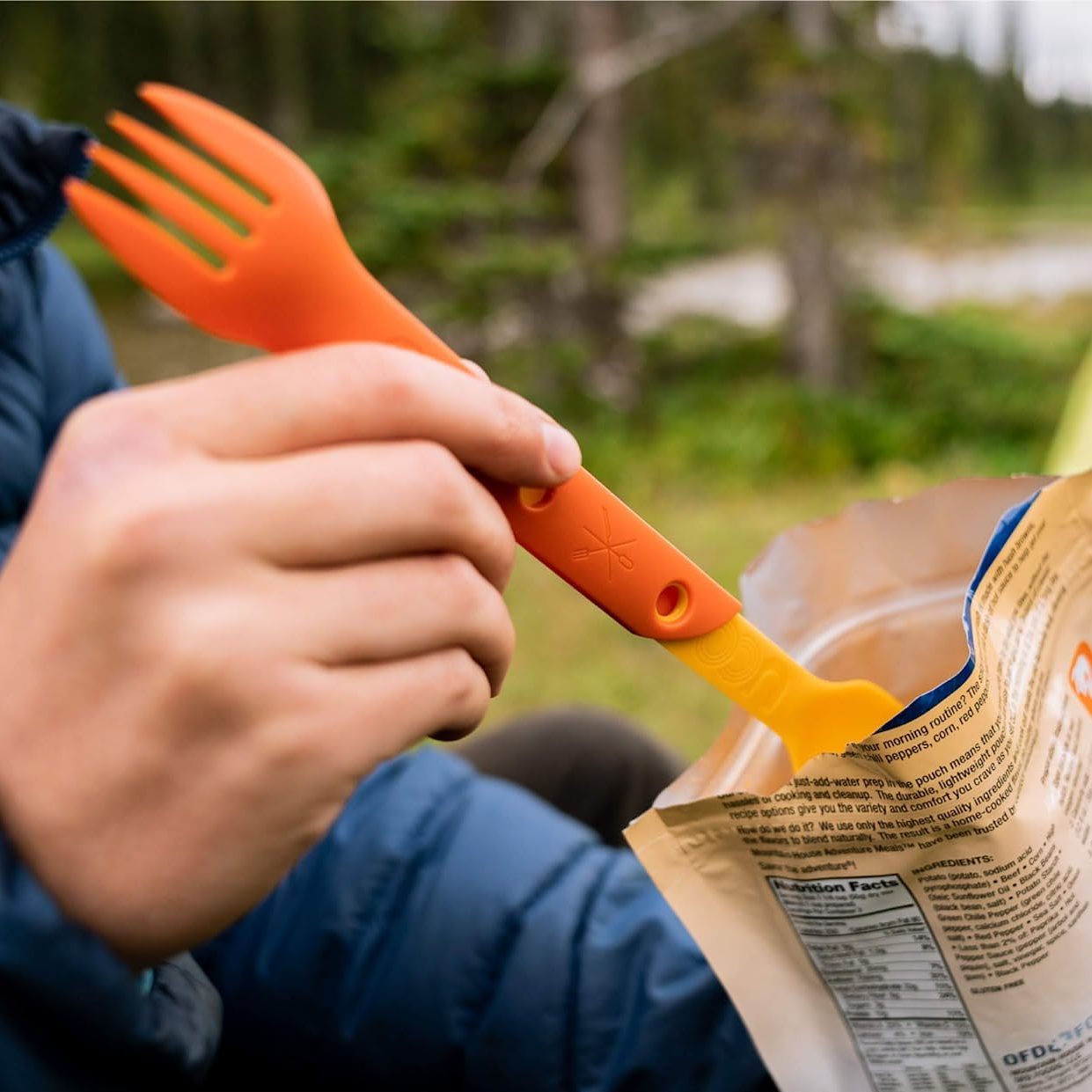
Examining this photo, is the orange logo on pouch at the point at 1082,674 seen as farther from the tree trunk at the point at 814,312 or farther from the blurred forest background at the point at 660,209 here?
the tree trunk at the point at 814,312

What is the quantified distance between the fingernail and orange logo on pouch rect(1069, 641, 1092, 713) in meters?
0.24

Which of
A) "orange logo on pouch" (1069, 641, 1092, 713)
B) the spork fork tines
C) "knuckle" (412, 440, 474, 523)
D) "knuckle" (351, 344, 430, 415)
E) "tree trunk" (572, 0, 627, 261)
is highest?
"tree trunk" (572, 0, 627, 261)

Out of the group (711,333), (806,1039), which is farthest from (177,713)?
(711,333)

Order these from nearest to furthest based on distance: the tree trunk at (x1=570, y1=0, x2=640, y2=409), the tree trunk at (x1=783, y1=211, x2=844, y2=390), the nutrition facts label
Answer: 1. the nutrition facts label
2. the tree trunk at (x1=570, y1=0, x2=640, y2=409)
3. the tree trunk at (x1=783, y1=211, x2=844, y2=390)

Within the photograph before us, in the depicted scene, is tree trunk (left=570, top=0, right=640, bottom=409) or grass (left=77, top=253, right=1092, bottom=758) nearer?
grass (left=77, top=253, right=1092, bottom=758)

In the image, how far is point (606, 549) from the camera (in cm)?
38

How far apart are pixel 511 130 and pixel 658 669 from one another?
313 centimetres

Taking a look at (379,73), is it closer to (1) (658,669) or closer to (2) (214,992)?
(1) (658,669)

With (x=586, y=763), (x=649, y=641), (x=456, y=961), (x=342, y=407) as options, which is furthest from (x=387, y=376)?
(x=649, y=641)

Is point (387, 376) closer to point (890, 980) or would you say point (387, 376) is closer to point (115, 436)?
point (115, 436)

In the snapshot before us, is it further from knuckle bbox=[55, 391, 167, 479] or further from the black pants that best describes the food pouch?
the black pants

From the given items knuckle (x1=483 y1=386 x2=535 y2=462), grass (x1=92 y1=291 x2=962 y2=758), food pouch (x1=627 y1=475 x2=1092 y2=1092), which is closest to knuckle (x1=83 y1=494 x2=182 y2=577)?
knuckle (x1=483 y1=386 x2=535 y2=462)

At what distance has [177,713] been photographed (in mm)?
289

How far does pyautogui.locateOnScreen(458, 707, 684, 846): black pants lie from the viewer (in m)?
0.86
